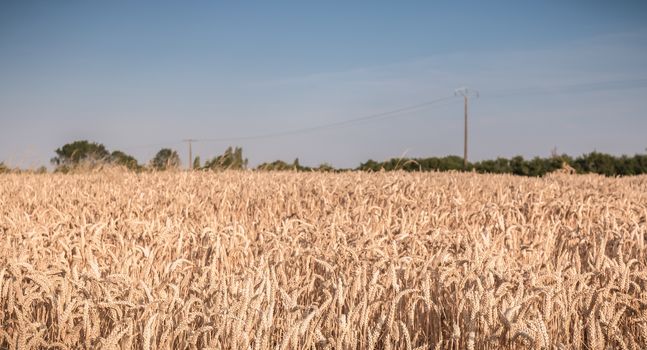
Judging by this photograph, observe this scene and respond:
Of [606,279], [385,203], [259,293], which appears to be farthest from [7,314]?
[385,203]

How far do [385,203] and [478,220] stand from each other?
1.50m

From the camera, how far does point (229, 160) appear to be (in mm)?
19094

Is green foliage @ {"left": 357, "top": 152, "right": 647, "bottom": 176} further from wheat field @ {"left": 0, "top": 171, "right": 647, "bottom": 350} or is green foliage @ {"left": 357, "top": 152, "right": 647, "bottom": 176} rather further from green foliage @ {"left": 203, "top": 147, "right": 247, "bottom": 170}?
wheat field @ {"left": 0, "top": 171, "right": 647, "bottom": 350}

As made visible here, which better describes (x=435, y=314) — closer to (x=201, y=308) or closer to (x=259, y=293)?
(x=259, y=293)

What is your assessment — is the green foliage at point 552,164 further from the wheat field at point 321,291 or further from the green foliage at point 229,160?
the wheat field at point 321,291

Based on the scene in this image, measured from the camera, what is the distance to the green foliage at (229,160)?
52.1ft

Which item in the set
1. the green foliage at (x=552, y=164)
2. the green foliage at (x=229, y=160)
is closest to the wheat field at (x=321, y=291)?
the green foliage at (x=229, y=160)

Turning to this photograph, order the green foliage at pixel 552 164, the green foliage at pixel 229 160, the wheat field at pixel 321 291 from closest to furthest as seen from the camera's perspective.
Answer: the wheat field at pixel 321 291
the green foliage at pixel 229 160
the green foliage at pixel 552 164

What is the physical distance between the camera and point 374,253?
3.51 m

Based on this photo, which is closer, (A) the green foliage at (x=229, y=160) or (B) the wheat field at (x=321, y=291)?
(B) the wheat field at (x=321, y=291)

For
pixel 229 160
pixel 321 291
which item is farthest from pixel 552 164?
pixel 321 291

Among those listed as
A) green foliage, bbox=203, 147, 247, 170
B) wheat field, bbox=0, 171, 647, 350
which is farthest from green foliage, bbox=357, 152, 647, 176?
wheat field, bbox=0, 171, 647, 350

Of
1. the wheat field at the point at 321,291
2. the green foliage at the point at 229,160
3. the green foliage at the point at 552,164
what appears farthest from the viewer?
the green foliage at the point at 552,164

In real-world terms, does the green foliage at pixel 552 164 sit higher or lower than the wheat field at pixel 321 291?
higher
